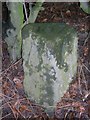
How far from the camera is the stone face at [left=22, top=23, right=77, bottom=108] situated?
1.21 meters

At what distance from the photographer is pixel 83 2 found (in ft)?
4.56

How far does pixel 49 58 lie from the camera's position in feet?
4.06

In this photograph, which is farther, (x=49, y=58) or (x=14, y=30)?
(x=14, y=30)

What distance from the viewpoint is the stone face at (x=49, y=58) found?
3.99 feet

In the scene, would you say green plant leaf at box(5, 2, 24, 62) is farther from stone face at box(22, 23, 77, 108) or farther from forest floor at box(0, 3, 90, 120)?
stone face at box(22, 23, 77, 108)

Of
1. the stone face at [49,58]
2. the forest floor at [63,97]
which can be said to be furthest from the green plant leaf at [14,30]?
the stone face at [49,58]

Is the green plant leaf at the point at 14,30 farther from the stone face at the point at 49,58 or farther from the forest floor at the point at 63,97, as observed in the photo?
the stone face at the point at 49,58

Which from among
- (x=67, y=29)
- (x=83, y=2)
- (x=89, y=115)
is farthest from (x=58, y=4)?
(x=89, y=115)

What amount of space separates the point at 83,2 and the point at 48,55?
0.32 meters

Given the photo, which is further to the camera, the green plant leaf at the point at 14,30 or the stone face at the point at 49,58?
the green plant leaf at the point at 14,30

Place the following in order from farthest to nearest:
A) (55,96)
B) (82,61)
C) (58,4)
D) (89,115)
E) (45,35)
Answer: (58,4)
(82,61)
(89,115)
(55,96)
(45,35)

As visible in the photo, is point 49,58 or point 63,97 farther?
point 63,97

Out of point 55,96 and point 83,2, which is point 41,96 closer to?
point 55,96

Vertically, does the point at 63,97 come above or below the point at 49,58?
below
